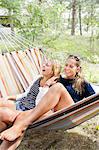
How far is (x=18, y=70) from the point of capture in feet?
10.3

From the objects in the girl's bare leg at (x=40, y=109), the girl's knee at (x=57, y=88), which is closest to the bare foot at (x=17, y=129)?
the girl's bare leg at (x=40, y=109)

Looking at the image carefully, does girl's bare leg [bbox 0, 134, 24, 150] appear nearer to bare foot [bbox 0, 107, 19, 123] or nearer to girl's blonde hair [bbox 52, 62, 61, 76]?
bare foot [bbox 0, 107, 19, 123]

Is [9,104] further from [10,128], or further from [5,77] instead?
[5,77]

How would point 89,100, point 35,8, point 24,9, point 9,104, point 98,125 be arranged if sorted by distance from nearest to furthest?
point 89,100
point 9,104
point 98,125
point 35,8
point 24,9

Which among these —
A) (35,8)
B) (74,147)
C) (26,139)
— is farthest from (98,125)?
(35,8)

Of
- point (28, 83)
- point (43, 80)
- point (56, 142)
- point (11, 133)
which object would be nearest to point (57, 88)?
point (43, 80)

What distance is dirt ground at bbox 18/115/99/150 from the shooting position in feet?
8.21

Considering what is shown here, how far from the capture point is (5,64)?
3.10 metres

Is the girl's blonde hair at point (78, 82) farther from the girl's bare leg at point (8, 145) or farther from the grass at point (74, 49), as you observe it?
the grass at point (74, 49)

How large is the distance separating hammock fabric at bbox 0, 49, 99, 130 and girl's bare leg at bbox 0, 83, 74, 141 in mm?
61

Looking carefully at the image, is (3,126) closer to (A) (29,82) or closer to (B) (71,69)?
(B) (71,69)

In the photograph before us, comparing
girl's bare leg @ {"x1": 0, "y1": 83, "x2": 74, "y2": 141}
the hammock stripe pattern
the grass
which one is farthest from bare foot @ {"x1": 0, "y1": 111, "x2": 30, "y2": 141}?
the grass

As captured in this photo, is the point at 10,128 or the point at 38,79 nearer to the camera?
the point at 10,128

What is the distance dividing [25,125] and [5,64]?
3.71 feet
